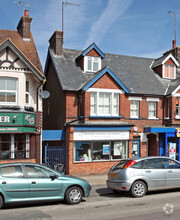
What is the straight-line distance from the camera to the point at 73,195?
9.64m

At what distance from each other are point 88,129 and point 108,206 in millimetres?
8482

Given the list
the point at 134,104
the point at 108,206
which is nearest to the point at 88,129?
the point at 134,104

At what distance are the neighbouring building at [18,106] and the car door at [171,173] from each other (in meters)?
7.97

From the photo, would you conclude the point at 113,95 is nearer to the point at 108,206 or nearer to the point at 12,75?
the point at 12,75

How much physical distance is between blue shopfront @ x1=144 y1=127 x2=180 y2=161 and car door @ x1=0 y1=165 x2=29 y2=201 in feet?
39.4

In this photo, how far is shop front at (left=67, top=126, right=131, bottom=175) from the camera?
57.1 ft

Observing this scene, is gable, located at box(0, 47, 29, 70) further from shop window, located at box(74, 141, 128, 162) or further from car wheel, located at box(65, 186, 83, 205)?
car wheel, located at box(65, 186, 83, 205)

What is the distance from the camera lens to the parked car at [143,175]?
1071 cm

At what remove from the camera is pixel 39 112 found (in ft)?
54.7

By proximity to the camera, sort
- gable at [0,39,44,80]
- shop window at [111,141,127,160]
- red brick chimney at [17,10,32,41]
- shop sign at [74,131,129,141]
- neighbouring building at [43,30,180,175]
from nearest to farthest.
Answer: gable at [0,39,44,80] < shop sign at [74,131,129,141] < neighbouring building at [43,30,180,175] < red brick chimney at [17,10,32,41] < shop window at [111,141,127,160]

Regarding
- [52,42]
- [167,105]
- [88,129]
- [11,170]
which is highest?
[52,42]

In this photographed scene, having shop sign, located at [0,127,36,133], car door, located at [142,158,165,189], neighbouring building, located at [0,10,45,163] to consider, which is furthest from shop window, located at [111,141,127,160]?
car door, located at [142,158,165,189]

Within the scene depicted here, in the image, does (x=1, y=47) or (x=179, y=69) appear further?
(x=179, y=69)

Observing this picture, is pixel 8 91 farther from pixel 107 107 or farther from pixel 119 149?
pixel 119 149
